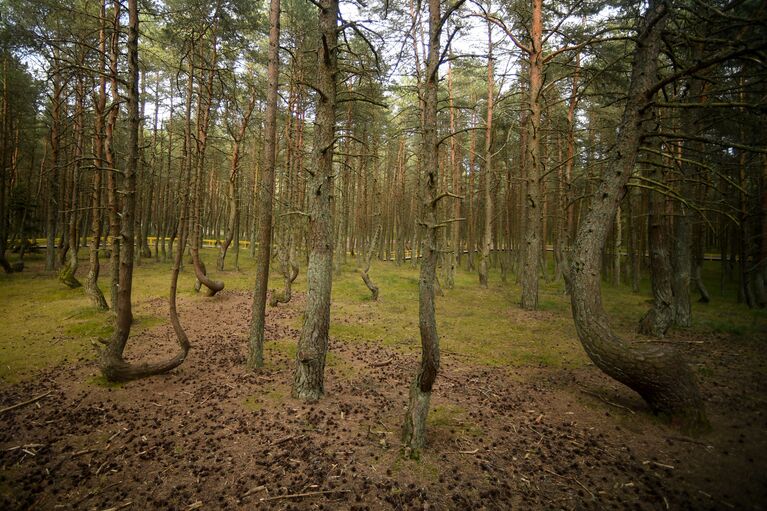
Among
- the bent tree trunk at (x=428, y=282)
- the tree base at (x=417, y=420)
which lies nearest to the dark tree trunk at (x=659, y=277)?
the bent tree trunk at (x=428, y=282)

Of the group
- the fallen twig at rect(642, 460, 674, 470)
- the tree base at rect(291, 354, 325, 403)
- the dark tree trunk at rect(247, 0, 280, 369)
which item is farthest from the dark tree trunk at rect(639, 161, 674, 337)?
the dark tree trunk at rect(247, 0, 280, 369)

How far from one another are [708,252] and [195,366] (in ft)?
151

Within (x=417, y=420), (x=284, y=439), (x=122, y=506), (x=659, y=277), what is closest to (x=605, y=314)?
(x=417, y=420)

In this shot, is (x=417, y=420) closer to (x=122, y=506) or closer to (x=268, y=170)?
(x=122, y=506)

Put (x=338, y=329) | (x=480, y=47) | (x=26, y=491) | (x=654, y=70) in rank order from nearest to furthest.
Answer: (x=26, y=491), (x=654, y=70), (x=338, y=329), (x=480, y=47)

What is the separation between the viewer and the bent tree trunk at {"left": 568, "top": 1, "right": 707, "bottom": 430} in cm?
521

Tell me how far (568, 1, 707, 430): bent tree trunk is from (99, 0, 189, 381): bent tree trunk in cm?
800

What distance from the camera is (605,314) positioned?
5590 mm

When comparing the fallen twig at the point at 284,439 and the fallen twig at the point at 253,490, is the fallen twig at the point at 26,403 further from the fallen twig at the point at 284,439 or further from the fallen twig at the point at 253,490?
the fallen twig at the point at 253,490

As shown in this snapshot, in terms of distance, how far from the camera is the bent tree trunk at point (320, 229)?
19.3 ft

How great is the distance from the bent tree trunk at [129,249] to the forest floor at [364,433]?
29 cm

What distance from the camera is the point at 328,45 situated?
5.85 metres

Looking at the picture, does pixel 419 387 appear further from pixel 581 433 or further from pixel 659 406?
pixel 659 406

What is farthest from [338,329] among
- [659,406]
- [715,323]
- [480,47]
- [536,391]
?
[480,47]
